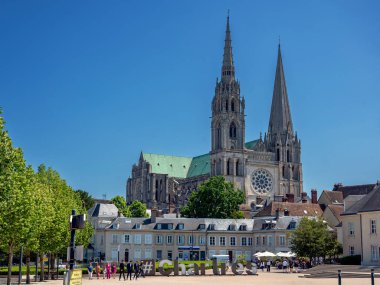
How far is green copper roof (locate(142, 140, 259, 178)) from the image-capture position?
616 feet

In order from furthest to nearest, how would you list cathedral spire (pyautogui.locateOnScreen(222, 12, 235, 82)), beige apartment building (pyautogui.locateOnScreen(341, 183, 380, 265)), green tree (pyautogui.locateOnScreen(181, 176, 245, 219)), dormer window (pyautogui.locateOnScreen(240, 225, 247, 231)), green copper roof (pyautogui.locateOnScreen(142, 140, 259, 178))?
green copper roof (pyautogui.locateOnScreen(142, 140, 259, 178)) < cathedral spire (pyautogui.locateOnScreen(222, 12, 235, 82)) < green tree (pyautogui.locateOnScreen(181, 176, 245, 219)) < dormer window (pyautogui.locateOnScreen(240, 225, 247, 231)) < beige apartment building (pyautogui.locateOnScreen(341, 183, 380, 265))

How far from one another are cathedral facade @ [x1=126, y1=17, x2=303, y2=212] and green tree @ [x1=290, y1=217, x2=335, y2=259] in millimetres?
77016

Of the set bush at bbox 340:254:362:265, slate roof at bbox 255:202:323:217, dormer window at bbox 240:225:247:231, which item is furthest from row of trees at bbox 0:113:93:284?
slate roof at bbox 255:202:323:217

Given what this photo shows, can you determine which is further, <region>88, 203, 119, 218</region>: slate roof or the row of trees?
<region>88, 203, 119, 218</region>: slate roof

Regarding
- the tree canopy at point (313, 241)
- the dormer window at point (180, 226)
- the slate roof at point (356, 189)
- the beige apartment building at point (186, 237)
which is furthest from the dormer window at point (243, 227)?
Answer: the slate roof at point (356, 189)

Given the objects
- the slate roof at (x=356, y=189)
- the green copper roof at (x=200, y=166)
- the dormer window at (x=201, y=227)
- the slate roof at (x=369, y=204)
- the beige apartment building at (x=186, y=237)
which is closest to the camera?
the slate roof at (x=369, y=204)

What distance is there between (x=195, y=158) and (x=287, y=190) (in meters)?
37.3

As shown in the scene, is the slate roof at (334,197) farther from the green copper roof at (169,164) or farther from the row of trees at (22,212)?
the green copper roof at (169,164)

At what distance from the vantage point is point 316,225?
7500cm

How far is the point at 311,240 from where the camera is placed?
243 feet

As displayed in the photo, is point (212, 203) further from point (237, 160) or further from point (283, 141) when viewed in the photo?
point (283, 141)

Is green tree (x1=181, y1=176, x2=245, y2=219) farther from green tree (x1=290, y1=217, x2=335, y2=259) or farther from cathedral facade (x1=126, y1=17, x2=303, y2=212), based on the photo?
green tree (x1=290, y1=217, x2=335, y2=259)

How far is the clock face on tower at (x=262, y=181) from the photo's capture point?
165m

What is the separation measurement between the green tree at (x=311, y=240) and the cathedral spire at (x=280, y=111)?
101m
